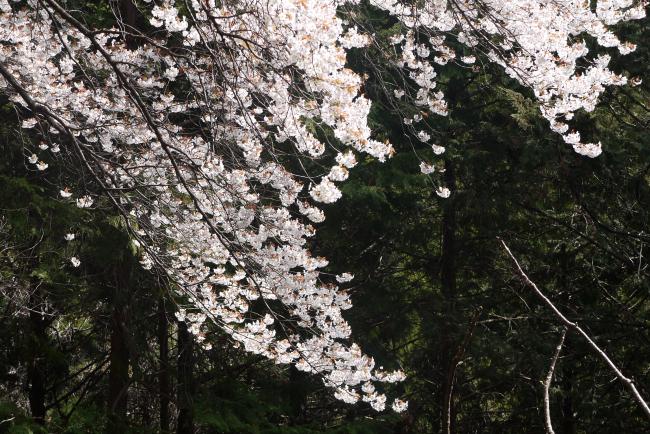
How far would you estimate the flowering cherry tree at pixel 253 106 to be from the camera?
393cm

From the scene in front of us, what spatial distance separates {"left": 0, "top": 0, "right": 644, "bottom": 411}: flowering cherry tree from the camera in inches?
155

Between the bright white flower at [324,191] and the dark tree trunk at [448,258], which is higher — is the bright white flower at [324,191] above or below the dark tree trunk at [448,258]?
below

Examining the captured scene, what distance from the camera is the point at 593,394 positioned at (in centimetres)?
861

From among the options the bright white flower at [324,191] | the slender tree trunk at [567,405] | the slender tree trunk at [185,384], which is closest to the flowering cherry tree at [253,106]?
the bright white flower at [324,191]

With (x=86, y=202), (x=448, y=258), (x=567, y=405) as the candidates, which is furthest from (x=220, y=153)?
(x=567, y=405)

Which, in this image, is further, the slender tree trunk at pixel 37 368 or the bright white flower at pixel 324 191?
the slender tree trunk at pixel 37 368

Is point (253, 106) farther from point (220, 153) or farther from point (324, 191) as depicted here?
point (324, 191)

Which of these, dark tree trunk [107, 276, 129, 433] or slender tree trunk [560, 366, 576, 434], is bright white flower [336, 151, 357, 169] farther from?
slender tree trunk [560, 366, 576, 434]

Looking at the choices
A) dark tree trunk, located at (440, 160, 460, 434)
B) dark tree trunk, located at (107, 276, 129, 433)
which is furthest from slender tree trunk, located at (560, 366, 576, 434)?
dark tree trunk, located at (107, 276, 129, 433)

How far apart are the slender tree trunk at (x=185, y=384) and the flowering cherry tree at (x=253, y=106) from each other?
202 cm

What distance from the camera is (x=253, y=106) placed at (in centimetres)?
693

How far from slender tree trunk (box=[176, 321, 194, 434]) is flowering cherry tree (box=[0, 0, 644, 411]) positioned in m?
2.02

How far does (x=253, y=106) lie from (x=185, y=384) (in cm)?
331

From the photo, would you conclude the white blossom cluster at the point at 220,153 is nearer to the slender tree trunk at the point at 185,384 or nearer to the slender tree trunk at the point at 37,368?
the slender tree trunk at the point at 185,384
